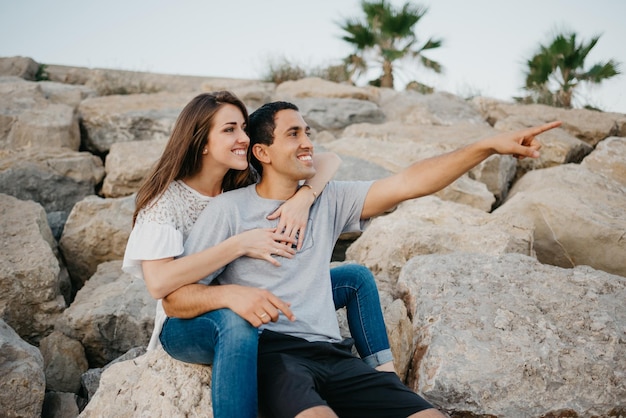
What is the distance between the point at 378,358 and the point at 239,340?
841 mm

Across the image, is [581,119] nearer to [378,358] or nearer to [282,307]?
[378,358]

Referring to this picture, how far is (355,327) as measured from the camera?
106 inches

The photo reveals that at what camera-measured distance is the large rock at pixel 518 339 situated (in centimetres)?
254

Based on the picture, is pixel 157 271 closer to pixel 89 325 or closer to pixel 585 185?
pixel 89 325

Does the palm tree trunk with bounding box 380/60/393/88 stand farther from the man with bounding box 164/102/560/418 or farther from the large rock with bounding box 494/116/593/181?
the man with bounding box 164/102/560/418

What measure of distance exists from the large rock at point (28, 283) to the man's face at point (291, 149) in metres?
2.25

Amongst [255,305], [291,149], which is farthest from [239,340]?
[291,149]

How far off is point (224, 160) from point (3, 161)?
415 cm

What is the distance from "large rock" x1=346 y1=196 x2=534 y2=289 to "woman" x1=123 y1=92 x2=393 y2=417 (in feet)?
3.51

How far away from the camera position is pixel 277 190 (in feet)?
9.27

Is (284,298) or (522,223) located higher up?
(522,223)

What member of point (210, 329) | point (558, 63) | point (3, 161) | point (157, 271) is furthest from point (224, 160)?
point (558, 63)

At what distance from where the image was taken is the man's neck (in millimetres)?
2826

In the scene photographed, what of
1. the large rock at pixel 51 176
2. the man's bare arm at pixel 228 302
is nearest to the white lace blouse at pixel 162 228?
the man's bare arm at pixel 228 302
